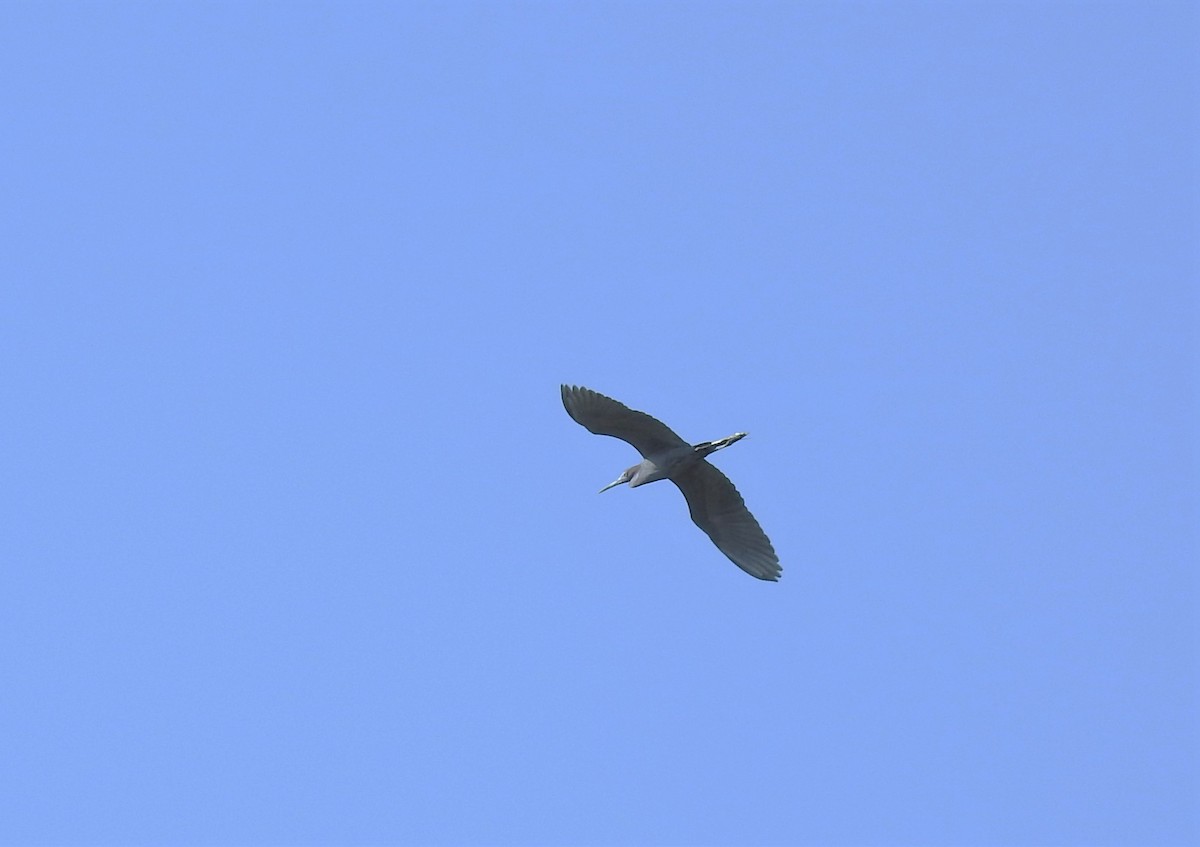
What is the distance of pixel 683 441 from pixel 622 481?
169cm

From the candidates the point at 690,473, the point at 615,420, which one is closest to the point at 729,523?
the point at 690,473

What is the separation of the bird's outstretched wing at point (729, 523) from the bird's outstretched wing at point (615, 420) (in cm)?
137

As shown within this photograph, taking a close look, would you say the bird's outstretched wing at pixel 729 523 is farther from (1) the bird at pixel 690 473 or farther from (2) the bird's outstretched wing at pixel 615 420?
(2) the bird's outstretched wing at pixel 615 420

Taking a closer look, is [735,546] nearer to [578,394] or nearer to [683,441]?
[683,441]

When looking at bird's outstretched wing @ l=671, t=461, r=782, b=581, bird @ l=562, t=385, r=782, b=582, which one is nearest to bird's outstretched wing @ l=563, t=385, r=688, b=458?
bird @ l=562, t=385, r=782, b=582

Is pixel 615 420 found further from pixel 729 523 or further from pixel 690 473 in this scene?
pixel 729 523

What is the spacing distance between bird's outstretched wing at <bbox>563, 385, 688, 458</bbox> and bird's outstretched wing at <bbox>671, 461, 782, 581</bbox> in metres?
1.37

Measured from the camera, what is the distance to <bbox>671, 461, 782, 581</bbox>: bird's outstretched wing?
1128 inches

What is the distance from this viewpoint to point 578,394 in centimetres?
2661

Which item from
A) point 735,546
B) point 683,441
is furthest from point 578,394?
point 735,546

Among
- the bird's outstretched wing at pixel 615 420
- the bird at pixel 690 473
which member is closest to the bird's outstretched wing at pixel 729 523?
the bird at pixel 690 473

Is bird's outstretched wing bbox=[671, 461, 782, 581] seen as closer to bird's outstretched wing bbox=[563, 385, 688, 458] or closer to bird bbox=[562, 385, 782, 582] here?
bird bbox=[562, 385, 782, 582]

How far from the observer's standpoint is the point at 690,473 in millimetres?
28516

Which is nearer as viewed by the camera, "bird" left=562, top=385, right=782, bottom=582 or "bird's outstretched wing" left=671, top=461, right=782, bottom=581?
"bird" left=562, top=385, right=782, bottom=582
